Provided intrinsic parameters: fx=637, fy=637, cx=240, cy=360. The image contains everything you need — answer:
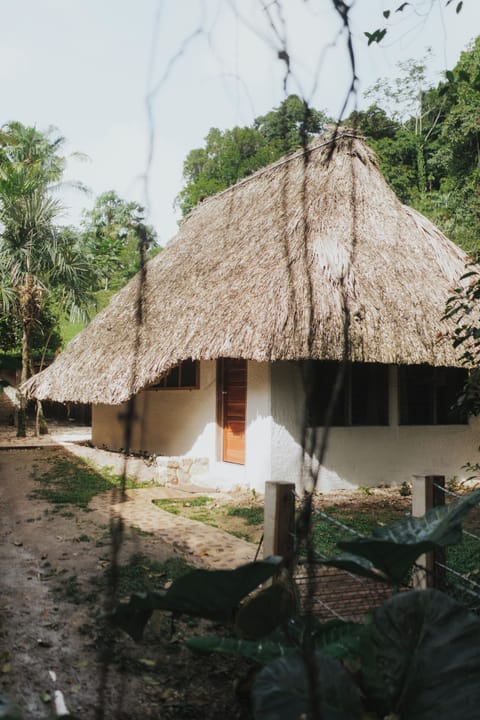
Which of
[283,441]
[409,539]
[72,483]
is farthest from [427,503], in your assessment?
[72,483]

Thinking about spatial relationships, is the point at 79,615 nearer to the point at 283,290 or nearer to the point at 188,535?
the point at 188,535

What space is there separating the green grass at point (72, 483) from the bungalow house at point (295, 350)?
2.65ft

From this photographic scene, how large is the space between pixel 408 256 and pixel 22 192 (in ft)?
25.6

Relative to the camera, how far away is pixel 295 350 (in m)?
6.64

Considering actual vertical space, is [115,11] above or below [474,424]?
above

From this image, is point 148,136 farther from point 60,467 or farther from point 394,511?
point 60,467

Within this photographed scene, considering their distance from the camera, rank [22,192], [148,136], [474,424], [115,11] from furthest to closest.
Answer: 1. [22,192]
2. [474,424]
3. [115,11]
4. [148,136]

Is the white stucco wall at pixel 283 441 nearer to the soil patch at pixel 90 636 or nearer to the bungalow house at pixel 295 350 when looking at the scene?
the bungalow house at pixel 295 350

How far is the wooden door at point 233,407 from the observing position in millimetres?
8242

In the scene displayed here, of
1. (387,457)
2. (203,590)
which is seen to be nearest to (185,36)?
(203,590)

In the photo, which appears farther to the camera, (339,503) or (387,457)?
(387,457)

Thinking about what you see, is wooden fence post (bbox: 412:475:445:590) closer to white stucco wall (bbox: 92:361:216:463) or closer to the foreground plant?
the foreground plant

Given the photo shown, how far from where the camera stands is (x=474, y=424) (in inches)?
354

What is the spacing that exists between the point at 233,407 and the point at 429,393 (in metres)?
2.69
